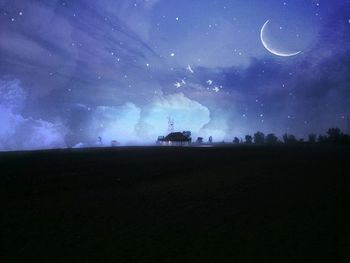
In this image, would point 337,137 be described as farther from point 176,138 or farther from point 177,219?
point 177,219

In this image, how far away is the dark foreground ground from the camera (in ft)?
20.9

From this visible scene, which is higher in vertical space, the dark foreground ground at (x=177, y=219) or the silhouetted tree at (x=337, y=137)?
the silhouetted tree at (x=337, y=137)

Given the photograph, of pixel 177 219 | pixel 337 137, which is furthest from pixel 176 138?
pixel 177 219

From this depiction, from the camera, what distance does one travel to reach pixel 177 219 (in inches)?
341

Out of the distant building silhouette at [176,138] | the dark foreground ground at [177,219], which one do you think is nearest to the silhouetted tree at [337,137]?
the distant building silhouette at [176,138]

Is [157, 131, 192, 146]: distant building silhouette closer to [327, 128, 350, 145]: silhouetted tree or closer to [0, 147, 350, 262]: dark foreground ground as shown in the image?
[327, 128, 350, 145]: silhouetted tree

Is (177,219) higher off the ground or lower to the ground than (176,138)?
lower

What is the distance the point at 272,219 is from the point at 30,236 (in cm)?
600

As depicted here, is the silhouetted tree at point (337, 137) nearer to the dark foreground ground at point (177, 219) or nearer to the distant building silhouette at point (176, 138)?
the distant building silhouette at point (176, 138)

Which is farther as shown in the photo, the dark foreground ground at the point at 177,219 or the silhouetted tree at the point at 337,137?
the silhouetted tree at the point at 337,137

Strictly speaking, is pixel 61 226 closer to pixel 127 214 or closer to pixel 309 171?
pixel 127 214

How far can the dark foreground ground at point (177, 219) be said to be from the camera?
6.37 meters

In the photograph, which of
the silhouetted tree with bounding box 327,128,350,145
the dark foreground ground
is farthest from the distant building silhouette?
the dark foreground ground

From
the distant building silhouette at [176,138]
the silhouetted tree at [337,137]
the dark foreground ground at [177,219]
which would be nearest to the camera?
the dark foreground ground at [177,219]
